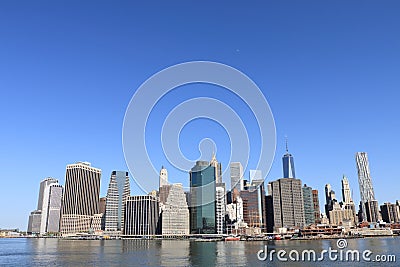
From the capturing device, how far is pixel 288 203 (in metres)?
166

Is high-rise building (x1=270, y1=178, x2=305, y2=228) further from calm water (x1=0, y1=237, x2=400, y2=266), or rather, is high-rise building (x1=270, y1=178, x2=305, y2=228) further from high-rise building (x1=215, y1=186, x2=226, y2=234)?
calm water (x1=0, y1=237, x2=400, y2=266)

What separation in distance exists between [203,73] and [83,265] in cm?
3222

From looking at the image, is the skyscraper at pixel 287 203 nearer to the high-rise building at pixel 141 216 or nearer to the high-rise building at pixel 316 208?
the high-rise building at pixel 316 208

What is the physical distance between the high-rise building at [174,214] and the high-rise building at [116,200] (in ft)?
84.7

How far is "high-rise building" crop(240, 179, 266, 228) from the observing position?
169m

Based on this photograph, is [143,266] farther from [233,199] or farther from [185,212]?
[233,199]

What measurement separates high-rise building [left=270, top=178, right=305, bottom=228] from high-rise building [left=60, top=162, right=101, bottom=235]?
83.0 m

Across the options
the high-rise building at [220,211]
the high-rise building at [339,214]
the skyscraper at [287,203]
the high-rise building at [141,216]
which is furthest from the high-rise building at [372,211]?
the high-rise building at [141,216]

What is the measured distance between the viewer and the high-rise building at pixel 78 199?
163125mm

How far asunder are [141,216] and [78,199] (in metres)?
32.4

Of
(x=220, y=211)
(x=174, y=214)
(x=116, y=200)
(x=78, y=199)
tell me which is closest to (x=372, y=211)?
(x=220, y=211)

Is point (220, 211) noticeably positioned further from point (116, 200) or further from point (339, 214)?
point (339, 214)

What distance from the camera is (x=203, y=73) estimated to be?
10883mm

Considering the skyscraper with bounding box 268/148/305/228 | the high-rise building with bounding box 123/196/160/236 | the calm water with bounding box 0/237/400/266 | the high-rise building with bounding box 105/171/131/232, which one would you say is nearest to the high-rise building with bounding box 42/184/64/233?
the high-rise building with bounding box 105/171/131/232
